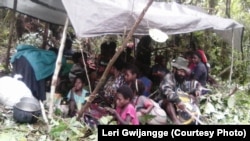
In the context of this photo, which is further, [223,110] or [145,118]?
[223,110]

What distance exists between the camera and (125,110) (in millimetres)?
4586

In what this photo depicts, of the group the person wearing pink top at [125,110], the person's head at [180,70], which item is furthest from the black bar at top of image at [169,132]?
the person's head at [180,70]

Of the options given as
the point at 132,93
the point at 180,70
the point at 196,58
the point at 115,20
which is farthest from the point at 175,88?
the point at 196,58

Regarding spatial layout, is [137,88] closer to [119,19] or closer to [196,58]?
[119,19]

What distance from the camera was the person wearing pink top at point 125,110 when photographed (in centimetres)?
452

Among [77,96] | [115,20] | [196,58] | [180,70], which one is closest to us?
[115,20]

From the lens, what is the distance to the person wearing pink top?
4.52m

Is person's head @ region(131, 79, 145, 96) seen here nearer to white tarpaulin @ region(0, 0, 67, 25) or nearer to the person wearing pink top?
the person wearing pink top

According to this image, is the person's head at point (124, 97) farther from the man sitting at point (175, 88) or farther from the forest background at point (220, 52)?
the forest background at point (220, 52)

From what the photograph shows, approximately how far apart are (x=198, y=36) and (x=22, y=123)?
23.5 feet

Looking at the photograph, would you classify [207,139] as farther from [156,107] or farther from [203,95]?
[203,95]

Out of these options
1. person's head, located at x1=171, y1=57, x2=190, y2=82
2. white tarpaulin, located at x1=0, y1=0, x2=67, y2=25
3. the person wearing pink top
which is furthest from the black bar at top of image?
white tarpaulin, located at x1=0, y1=0, x2=67, y2=25

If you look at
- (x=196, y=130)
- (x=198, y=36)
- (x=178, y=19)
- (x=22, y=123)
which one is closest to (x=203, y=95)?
(x=178, y=19)

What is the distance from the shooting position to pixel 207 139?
378 centimetres
